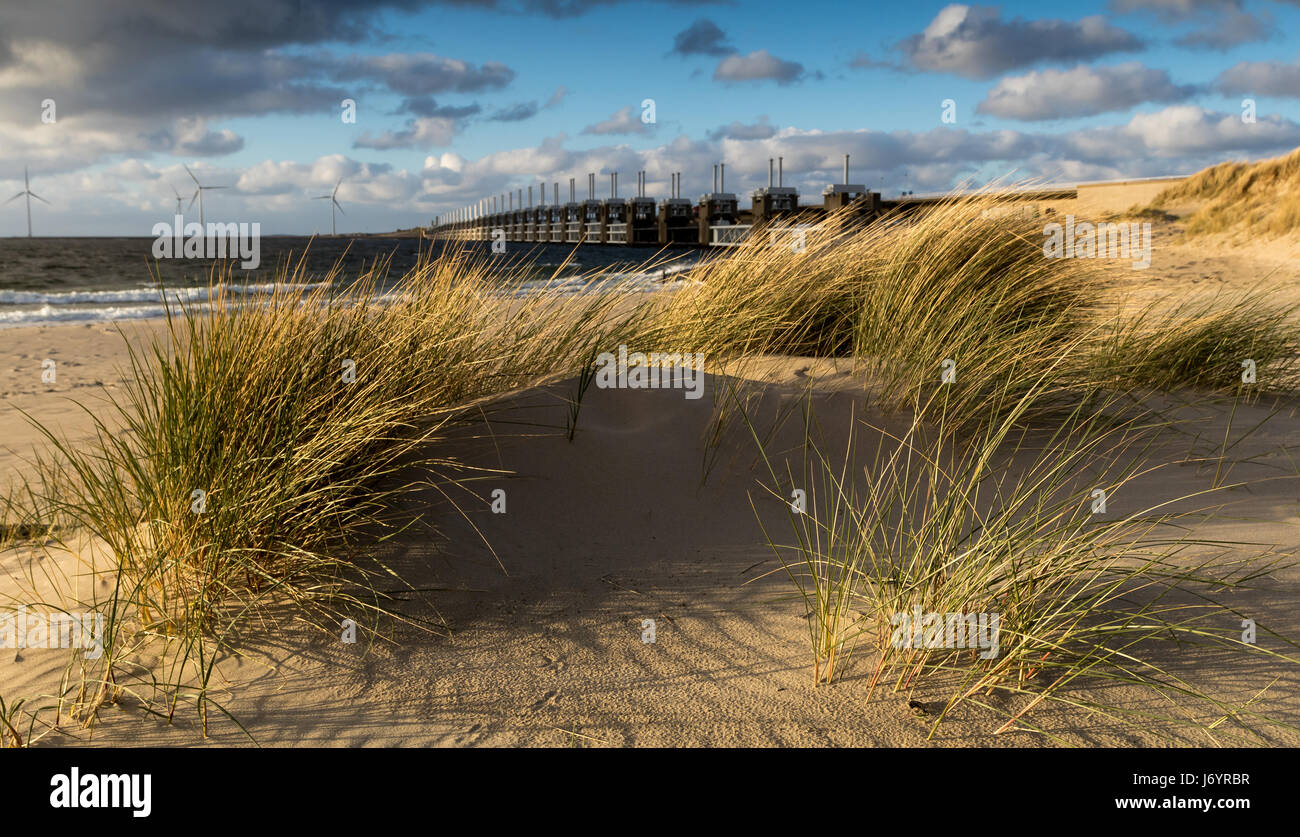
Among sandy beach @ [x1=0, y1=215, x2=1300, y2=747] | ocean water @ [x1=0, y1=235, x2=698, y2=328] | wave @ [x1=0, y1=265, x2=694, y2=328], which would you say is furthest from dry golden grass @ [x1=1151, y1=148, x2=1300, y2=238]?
sandy beach @ [x1=0, y1=215, x2=1300, y2=747]

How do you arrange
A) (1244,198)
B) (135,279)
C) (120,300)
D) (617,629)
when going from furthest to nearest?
(135,279) → (1244,198) → (120,300) → (617,629)

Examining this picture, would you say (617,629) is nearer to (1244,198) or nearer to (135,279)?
(1244,198)

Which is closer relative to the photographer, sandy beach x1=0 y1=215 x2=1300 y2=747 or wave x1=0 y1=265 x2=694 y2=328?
sandy beach x1=0 y1=215 x2=1300 y2=747

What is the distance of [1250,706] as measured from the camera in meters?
2.27

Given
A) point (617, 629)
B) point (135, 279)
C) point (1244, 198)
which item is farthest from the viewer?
point (135, 279)

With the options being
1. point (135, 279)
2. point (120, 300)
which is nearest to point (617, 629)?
point (120, 300)

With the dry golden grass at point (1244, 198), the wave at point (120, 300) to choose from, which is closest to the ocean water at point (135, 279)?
the wave at point (120, 300)

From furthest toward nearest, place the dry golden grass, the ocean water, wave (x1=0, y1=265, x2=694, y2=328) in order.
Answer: the dry golden grass < wave (x1=0, y1=265, x2=694, y2=328) < the ocean water

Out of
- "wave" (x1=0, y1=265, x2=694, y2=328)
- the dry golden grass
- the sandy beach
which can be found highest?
the dry golden grass

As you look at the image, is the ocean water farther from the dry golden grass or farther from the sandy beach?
the dry golden grass
